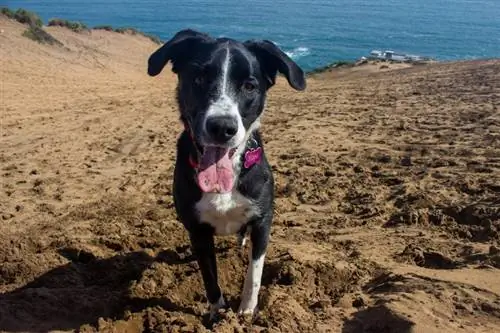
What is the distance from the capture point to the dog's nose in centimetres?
339

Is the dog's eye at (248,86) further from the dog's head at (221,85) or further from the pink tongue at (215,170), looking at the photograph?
the pink tongue at (215,170)

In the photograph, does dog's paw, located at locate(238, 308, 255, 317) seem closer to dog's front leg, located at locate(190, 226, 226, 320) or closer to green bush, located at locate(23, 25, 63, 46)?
dog's front leg, located at locate(190, 226, 226, 320)

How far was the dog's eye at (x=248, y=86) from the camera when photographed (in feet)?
12.3

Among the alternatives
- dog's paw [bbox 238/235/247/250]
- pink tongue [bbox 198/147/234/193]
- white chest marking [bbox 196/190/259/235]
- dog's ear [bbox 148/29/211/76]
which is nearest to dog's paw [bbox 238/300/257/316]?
white chest marking [bbox 196/190/259/235]

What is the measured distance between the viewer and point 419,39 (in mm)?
56031

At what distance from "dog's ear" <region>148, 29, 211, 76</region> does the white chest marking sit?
0.96 m

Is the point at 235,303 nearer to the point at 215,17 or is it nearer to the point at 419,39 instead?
the point at 419,39

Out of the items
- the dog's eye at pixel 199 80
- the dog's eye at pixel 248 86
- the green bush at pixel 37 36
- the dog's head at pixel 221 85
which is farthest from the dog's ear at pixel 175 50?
the green bush at pixel 37 36

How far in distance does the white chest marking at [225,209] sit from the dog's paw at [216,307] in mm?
532

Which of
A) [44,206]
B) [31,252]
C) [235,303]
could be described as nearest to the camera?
[235,303]

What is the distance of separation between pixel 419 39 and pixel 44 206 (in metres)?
54.3

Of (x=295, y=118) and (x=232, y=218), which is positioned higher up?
(x=232, y=218)

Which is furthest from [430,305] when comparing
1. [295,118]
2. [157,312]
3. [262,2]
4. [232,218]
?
[262,2]

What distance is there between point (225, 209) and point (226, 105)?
2.49ft
